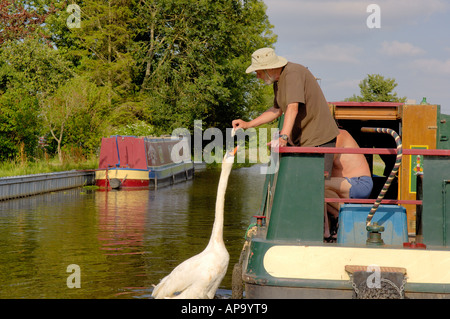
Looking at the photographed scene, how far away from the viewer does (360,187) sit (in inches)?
292

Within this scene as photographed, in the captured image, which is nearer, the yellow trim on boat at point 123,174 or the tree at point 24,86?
the yellow trim on boat at point 123,174

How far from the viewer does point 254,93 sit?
55812mm

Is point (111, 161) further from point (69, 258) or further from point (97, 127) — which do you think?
point (69, 258)

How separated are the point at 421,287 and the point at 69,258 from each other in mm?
6659

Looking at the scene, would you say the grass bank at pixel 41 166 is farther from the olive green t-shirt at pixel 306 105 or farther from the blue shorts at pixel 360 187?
the olive green t-shirt at pixel 306 105

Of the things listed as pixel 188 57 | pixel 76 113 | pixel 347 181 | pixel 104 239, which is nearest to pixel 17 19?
pixel 188 57

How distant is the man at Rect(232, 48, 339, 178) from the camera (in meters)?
6.26

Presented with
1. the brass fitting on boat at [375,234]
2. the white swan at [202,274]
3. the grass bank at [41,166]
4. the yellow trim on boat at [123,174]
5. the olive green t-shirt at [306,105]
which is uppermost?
the olive green t-shirt at [306,105]

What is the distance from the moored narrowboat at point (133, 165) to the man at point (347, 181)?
1907cm

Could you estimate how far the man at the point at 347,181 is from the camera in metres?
7.41

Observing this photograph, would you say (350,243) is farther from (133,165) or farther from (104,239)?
(133,165)

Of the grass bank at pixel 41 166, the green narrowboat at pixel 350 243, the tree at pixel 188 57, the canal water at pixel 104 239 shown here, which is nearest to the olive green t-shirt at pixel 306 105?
the green narrowboat at pixel 350 243

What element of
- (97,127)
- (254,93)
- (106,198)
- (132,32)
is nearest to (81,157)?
(97,127)
